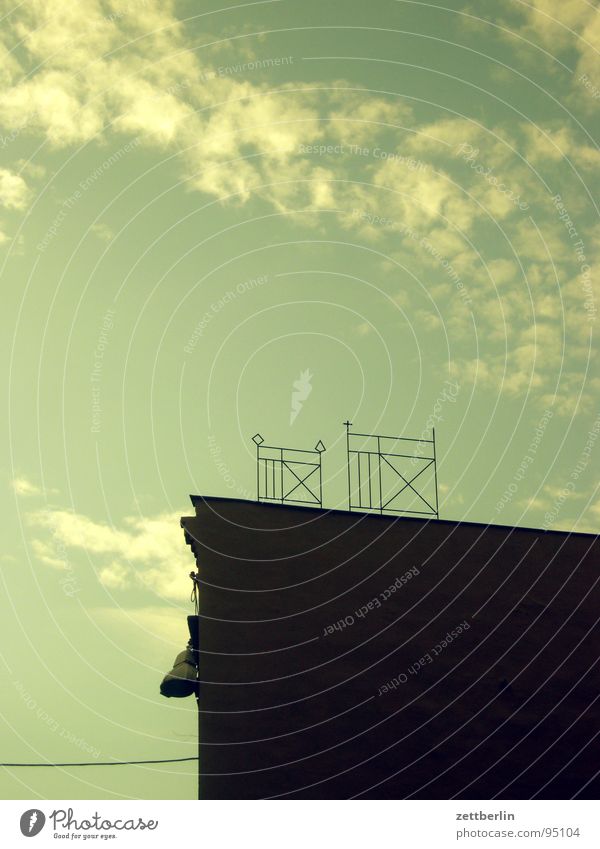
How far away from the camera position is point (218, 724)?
54.2ft

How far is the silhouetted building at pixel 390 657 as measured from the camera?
16859 millimetres

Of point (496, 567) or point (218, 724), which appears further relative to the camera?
point (496, 567)

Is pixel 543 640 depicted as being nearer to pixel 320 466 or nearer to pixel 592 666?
pixel 592 666

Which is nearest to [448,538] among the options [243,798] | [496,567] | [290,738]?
[496,567]

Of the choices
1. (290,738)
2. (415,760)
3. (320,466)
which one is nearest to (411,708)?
(415,760)

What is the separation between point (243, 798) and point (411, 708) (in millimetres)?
3690

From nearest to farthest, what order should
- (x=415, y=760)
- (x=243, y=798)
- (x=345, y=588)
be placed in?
1. (x=243, y=798)
2. (x=415, y=760)
3. (x=345, y=588)

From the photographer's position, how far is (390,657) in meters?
18.2

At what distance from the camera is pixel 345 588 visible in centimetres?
1873

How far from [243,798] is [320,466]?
23.9 ft

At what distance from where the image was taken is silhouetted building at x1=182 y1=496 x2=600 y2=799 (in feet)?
55.3
